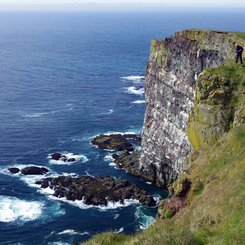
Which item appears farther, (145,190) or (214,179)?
(145,190)

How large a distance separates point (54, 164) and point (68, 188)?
12.6 metres

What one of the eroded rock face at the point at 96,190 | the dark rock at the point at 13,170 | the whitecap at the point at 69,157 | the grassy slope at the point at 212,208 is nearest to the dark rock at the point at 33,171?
the dark rock at the point at 13,170

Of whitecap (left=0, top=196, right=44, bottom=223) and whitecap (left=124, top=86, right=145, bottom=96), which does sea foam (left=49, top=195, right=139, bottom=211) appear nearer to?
whitecap (left=0, top=196, right=44, bottom=223)

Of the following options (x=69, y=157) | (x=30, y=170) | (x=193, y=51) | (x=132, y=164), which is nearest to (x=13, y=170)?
(x=30, y=170)

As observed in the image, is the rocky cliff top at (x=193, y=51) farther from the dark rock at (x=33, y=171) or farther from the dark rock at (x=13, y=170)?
the dark rock at (x=13, y=170)

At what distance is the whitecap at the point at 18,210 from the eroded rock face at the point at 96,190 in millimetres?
5411

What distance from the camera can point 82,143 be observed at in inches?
3949

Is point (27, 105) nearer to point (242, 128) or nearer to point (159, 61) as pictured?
point (159, 61)

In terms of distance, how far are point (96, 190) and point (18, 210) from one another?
13.6m

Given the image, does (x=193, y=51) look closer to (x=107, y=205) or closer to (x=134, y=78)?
(x=107, y=205)

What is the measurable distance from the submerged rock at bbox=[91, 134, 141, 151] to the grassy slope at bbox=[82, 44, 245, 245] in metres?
62.1

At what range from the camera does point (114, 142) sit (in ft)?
330

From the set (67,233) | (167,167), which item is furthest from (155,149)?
(67,233)

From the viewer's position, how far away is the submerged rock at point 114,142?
98688mm
